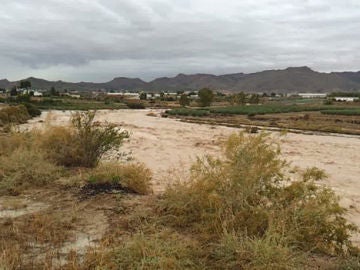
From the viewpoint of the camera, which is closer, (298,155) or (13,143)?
(13,143)

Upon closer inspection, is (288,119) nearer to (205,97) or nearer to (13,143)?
(205,97)

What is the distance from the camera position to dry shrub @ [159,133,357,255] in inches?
233

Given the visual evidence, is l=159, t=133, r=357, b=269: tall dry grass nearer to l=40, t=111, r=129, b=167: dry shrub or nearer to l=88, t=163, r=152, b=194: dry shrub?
l=88, t=163, r=152, b=194: dry shrub

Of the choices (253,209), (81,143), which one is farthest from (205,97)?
(253,209)

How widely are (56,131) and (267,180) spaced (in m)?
7.51

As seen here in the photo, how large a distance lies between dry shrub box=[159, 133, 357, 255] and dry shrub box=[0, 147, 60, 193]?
3609 mm

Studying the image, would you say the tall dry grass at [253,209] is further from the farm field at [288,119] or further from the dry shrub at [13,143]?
the farm field at [288,119]

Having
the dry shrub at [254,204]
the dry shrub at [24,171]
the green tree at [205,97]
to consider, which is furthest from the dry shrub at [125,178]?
the green tree at [205,97]

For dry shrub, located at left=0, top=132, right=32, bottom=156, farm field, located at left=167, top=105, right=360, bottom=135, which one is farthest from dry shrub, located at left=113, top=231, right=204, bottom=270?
farm field, located at left=167, top=105, right=360, bottom=135

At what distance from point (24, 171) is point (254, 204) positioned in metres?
5.98

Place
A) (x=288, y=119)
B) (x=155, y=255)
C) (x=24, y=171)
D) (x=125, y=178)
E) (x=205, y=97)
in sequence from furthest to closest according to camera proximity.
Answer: (x=205, y=97)
(x=288, y=119)
(x=24, y=171)
(x=125, y=178)
(x=155, y=255)

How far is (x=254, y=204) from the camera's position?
649 centimetres

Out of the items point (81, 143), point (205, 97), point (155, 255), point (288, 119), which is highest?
point (81, 143)

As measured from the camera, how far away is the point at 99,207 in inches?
302
